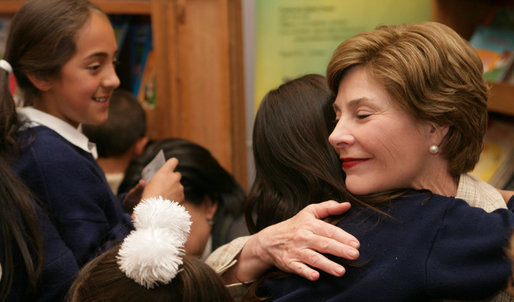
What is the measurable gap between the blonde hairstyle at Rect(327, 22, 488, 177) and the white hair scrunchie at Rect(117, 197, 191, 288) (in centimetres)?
50

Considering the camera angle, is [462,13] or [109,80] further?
[462,13]

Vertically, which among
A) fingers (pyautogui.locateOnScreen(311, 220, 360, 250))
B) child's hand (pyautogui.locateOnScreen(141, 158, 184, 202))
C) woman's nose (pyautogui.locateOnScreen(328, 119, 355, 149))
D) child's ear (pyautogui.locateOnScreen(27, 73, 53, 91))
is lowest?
child's hand (pyautogui.locateOnScreen(141, 158, 184, 202))

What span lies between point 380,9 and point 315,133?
67.3 inches

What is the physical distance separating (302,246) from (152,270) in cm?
35

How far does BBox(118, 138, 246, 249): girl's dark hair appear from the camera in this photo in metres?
2.15

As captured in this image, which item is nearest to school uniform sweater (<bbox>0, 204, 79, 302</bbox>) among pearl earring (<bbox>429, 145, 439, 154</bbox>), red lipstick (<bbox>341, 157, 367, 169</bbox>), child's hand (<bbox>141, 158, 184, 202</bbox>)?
child's hand (<bbox>141, 158, 184, 202</bbox>)

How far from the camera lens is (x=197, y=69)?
9.21 ft

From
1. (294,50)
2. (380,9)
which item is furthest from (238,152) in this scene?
(380,9)

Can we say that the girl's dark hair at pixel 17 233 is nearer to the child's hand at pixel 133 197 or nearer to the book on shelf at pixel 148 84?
the child's hand at pixel 133 197

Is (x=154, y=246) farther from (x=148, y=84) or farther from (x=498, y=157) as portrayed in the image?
(x=148, y=84)

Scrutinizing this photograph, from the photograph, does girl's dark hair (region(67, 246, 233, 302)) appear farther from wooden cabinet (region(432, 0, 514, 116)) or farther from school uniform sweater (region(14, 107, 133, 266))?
wooden cabinet (region(432, 0, 514, 116))

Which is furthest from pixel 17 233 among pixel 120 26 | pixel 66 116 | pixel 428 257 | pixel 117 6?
pixel 120 26

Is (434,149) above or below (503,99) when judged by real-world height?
above

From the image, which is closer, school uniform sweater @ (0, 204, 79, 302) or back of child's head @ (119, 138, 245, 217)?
school uniform sweater @ (0, 204, 79, 302)
